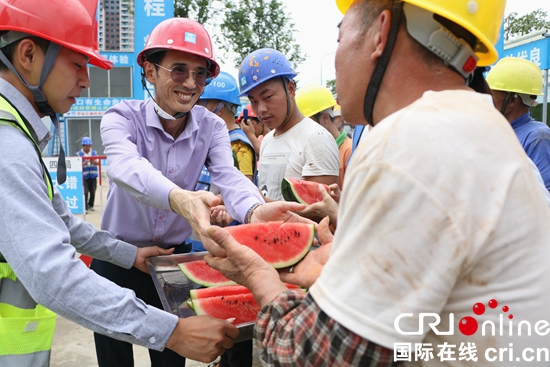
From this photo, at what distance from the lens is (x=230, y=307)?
2260 millimetres

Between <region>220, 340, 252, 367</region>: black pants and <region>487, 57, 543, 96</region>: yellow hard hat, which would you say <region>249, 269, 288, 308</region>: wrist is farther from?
<region>487, 57, 543, 96</region>: yellow hard hat

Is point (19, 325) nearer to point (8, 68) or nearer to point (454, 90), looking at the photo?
point (8, 68)

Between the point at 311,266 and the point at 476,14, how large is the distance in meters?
1.43

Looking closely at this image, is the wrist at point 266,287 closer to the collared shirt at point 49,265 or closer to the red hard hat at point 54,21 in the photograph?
the collared shirt at point 49,265

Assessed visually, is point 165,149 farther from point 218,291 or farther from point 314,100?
point 314,100

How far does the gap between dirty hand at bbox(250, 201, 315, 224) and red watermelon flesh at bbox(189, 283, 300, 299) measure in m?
0.62

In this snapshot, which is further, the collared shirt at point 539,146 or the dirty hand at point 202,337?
the collared shirt at point 539,146

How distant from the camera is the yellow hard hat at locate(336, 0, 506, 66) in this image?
1.38 meters

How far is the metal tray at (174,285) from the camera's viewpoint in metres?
1.94

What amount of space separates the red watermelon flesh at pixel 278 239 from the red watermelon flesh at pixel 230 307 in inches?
10.6

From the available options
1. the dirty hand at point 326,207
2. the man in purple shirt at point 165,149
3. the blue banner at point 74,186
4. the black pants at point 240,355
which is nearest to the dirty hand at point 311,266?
the man in purple shirt at point 165,149

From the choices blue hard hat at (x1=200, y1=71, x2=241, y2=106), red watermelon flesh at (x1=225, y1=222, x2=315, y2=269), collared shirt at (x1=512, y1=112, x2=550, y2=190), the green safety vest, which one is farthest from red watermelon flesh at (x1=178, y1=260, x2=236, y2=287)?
collared shirt at (x1=512, y1=112, x2=550, y2=190)

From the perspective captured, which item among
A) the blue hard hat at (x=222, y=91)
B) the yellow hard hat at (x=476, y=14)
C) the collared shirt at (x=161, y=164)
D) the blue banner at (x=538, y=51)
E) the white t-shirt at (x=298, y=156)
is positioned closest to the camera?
the yellow hard hat at (x=476, y=14)

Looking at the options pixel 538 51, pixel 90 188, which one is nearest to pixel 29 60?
pixel 538 51
